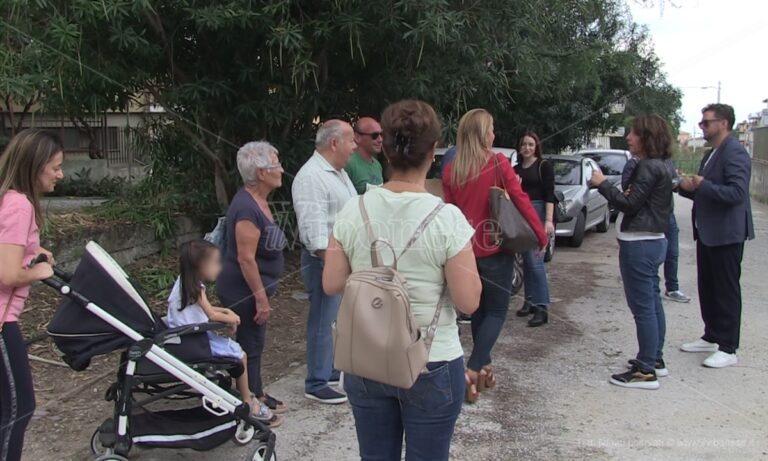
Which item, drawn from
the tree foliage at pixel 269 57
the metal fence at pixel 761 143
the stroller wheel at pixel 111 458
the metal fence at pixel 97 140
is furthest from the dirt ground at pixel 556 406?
the metal fence at pixel 761 143

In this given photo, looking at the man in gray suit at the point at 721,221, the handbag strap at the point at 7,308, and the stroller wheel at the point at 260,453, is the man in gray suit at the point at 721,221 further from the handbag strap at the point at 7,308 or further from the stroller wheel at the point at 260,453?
the handbag strap at the point at 7,308

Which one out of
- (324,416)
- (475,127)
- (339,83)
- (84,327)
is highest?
(339,83)

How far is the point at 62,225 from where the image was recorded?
621 cm

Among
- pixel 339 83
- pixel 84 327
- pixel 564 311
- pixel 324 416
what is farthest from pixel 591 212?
pixel 84 327

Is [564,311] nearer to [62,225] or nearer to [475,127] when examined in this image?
[475,127]

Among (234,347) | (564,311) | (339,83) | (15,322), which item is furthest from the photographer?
(339,83)

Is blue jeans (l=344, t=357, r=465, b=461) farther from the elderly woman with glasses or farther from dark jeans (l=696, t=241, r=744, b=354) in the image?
dark jeans (l=696, t=241, r=744, b=354)

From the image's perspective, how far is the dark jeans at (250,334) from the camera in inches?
144

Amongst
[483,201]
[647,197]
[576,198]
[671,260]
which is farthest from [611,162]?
[483,201]

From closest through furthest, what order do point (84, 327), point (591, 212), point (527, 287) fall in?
point (84, 327) < point (527, 287) < point (591, 212)

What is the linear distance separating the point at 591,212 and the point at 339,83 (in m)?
6.16

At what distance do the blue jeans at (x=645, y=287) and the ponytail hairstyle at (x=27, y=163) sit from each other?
3548 millimetres

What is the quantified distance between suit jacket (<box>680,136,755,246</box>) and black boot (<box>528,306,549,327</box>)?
164cm

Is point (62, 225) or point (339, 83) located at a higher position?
point (339, 83)
